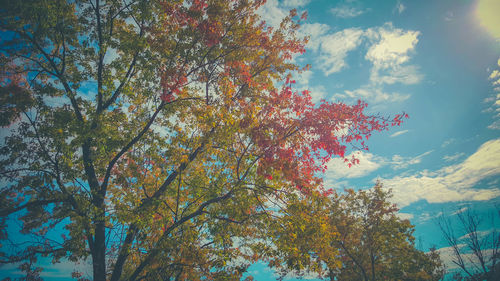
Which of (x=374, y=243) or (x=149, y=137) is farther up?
(x=149, y=137)

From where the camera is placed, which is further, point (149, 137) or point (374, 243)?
point (374, 243)

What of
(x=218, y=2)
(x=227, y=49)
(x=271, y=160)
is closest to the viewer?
(x=271, y=160)

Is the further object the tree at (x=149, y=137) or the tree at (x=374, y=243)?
the tree at (x=374, y=243)

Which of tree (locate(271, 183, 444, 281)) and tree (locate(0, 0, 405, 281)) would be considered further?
tree (locate(271, 183, 444, 281))

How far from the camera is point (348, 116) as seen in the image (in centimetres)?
730

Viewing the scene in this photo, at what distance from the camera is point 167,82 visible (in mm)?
7941

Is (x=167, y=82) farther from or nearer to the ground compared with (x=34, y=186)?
farther from the ground

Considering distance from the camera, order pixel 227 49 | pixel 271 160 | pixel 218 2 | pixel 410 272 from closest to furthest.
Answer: pixel 271 160, pixel 218 2, pixel 227 49, pixel 410 272

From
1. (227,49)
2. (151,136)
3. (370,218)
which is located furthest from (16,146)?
(370,218)

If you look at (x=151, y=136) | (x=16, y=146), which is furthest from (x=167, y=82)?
(x=16, y=146)

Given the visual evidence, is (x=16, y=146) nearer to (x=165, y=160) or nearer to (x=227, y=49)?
(x=165, y=160)

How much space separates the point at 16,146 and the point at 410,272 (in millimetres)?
31079

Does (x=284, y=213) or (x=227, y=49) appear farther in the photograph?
(x=227, y=49)

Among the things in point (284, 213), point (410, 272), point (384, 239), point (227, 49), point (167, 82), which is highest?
point (227, 49)
